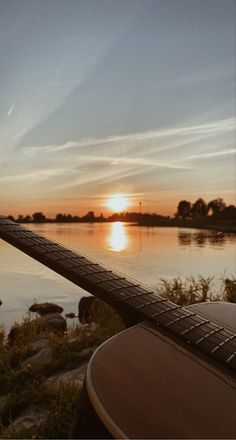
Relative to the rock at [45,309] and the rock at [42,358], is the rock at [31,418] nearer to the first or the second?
the rock at [42,358]

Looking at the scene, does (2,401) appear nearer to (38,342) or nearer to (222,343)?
(38,342)

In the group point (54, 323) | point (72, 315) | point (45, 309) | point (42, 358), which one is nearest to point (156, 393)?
point (42, 358)

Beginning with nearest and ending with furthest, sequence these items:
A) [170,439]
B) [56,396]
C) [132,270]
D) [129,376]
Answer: [170,439], [129,376], [56,396], [132,270]

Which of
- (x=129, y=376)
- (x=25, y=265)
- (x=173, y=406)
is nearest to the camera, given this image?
(x=173, y=406)

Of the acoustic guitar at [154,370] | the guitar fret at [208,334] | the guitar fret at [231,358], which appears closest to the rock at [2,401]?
the acoustic guitar at [154,370]

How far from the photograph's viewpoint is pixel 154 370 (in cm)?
200

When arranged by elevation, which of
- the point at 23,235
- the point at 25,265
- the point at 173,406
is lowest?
the point at 25,265

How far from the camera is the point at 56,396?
429 cm

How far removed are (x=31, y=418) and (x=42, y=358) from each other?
167 centimetres

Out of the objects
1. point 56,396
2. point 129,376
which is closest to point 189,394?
point 129,376

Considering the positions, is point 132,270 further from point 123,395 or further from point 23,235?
point 123,395

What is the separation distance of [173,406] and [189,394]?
0.14 m

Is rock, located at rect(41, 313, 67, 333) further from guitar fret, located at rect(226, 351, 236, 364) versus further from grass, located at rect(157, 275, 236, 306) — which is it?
guitar fret, located at rect(226, 351, 236, 364)

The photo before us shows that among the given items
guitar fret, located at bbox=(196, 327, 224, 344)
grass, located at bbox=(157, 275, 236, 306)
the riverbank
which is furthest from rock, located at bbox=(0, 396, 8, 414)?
grass, located at bbox=(157, 275, 236, 306)
